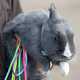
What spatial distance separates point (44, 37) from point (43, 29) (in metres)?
0.02

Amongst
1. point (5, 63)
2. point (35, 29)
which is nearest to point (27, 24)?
point (35, 29)

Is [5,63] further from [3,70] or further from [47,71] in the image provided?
[47,71]

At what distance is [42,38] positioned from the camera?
62 centimetres

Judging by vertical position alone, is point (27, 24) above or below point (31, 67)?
above

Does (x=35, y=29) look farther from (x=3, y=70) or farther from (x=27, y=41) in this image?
(x=3, y=70)

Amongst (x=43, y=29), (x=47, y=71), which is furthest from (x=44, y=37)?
(x=47, y=71)

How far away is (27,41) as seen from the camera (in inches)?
25.5

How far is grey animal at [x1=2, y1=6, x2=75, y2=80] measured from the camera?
613 mm

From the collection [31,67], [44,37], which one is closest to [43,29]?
[44,37]

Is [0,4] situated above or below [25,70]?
above

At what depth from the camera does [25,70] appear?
654mm

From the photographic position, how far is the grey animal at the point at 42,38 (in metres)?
0.61

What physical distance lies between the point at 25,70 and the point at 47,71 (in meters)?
0.07

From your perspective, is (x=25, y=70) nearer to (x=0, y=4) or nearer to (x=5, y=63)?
(x=5, y=63)
